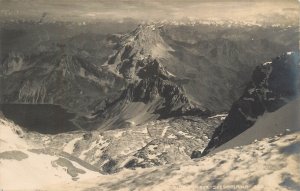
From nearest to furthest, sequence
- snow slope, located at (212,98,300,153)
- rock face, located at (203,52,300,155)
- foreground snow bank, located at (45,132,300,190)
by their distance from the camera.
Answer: foreground snow bank, located at (45,132,300,190) < snow slope, located at (212,98,300,153) < rock face, located at (203,52,300,155)

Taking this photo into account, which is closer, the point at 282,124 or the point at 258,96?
the point at 282,124

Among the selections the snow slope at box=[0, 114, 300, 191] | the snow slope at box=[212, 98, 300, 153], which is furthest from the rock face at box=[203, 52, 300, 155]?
the snow slope at box=[0, 114, 300, 191]

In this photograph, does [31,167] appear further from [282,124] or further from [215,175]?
[282,124]

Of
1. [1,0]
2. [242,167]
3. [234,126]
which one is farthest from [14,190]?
[234,126]

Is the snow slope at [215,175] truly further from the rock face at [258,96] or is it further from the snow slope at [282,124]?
the rock face at [258,96]

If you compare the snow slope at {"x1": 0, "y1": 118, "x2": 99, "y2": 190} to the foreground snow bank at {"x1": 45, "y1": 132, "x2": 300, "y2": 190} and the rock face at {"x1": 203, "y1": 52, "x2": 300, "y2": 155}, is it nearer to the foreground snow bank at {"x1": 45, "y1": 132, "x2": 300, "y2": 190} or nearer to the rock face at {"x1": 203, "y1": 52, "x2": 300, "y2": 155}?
the foreground snow bank at {"x1": 45, "y1": 132, "x2": 300, "y2": 190}

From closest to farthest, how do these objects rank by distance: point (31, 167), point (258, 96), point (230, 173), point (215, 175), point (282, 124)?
point (230, 173) < point (215, 175) < point (31, 167) < point (282, 124) < point (258, 96)

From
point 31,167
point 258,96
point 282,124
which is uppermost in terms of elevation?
point 282,124

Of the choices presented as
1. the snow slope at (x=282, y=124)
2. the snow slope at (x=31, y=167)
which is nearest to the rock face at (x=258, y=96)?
the snow slope at (x=282, y=124)

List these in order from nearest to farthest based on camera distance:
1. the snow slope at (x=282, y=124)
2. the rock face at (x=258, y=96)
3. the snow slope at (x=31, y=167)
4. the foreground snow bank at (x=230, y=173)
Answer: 1. the foreground snow bank at (x=230, y=173)
2. the snow slope at (x=31, y=167)
3. the snow slope at (x=282, y=124)
4. the rock face at (x=258, y=96)

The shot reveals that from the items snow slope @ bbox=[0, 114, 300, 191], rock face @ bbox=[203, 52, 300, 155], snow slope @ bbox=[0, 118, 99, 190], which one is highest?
snow slope @ bbox=[0, 114, 300, 191]

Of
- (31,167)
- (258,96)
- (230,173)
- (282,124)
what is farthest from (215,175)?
(258,96)
